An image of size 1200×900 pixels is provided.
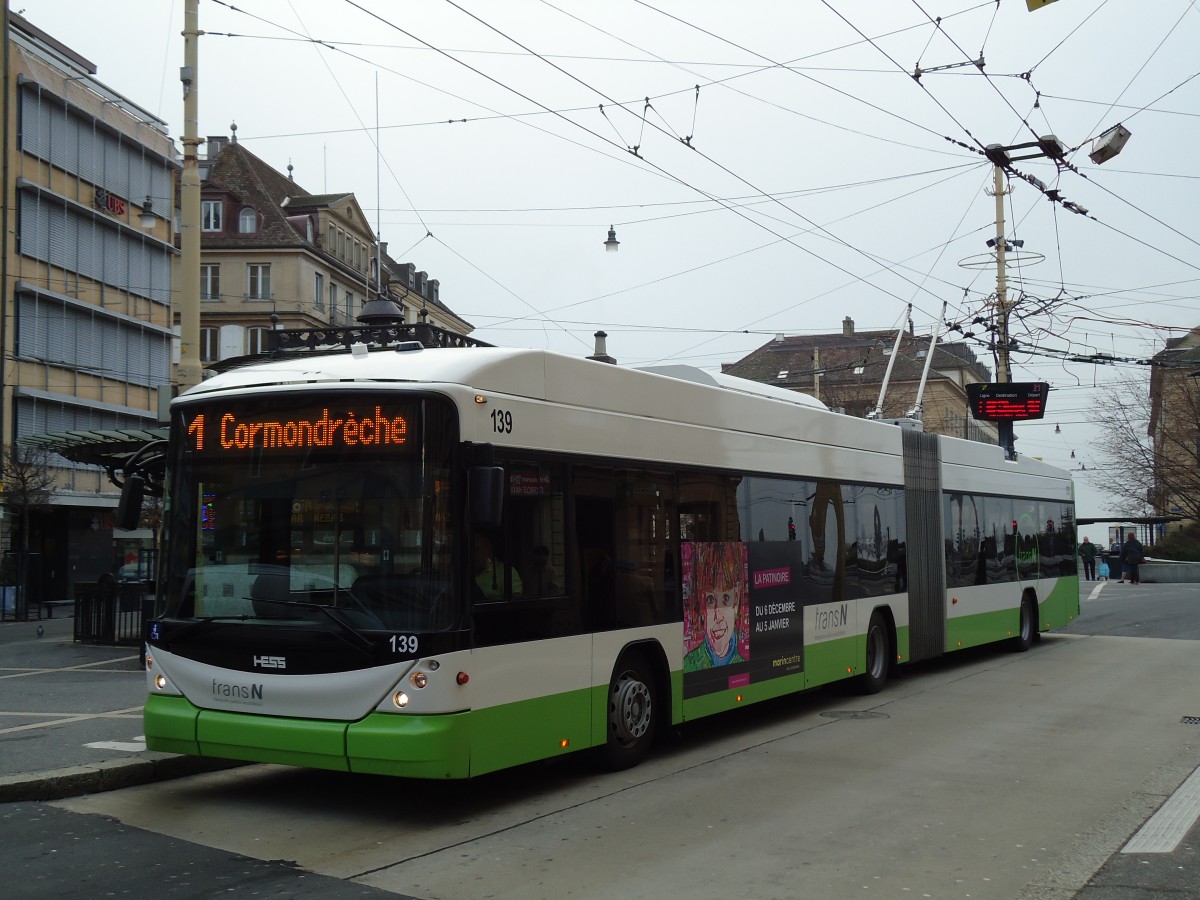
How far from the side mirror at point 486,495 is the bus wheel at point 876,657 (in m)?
7.80

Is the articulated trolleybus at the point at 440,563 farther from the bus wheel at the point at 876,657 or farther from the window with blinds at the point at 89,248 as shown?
the window with blinds at the point at 89,248

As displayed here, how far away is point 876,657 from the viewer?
47.7 feet

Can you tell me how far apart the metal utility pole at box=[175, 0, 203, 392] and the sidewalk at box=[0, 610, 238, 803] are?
12.0 feet

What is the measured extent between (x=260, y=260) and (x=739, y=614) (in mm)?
53494

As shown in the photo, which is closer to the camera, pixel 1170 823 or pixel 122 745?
pixel 1170 823

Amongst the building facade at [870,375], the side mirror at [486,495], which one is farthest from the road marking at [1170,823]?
the building facade at [870,375]

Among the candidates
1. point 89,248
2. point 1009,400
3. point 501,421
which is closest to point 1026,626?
point 1009,400

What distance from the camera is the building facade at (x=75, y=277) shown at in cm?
3706

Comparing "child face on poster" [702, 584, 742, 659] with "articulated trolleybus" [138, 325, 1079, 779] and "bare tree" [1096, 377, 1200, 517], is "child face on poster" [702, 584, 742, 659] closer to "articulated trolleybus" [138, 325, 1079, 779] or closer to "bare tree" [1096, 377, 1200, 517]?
"articulated trolleybus" [138, 325, 1079, 779]

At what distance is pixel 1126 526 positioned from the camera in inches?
2825

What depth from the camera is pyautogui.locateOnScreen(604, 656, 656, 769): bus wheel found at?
9.34 metres

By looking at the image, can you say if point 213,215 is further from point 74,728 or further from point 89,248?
point 74,728

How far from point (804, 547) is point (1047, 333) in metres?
15.8

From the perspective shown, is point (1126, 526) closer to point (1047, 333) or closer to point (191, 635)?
point (1047, 333)
